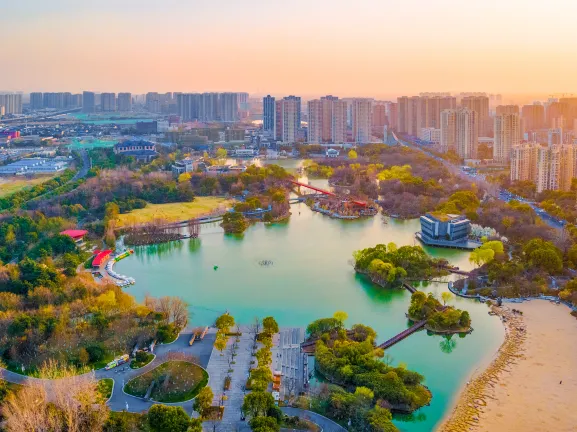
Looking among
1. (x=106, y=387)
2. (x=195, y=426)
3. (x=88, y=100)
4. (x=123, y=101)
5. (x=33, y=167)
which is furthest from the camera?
(x=88, y=100)

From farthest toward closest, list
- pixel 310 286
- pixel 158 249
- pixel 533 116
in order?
pixel 533 116, pixel 158 249, pixel 310 286

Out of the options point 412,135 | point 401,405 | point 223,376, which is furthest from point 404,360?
point 412,135

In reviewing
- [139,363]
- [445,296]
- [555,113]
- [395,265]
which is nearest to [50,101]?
[555,113]

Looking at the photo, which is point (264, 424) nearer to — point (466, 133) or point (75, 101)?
point (466, 133)

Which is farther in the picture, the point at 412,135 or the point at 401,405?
the point at 412,135

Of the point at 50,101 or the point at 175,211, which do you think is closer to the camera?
the point at 175,211

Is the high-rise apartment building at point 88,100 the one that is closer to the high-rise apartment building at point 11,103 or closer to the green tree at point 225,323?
the high-rise apartment building at point 11,103

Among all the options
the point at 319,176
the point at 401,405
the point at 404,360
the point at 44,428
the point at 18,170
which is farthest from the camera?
the point at 319,176

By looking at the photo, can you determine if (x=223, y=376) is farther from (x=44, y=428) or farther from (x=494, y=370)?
(x=494, y=370)
